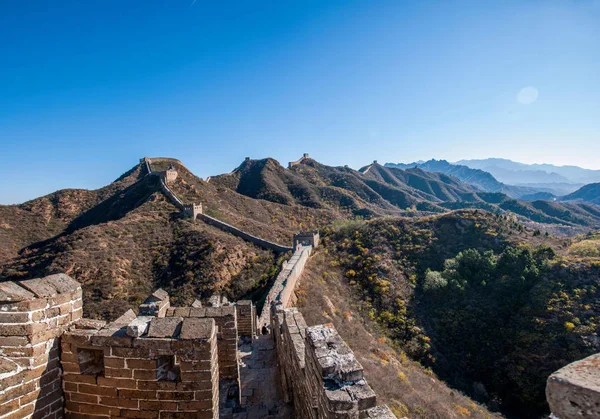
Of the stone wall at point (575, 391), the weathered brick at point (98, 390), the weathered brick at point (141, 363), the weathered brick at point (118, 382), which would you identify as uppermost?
the stone wall at point (575, 391)

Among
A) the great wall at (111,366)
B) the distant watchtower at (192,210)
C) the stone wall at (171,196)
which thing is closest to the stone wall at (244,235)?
the distant watchtower at (192,210)

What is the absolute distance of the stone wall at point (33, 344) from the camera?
270 cm

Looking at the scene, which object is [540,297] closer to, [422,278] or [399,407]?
[422,278]

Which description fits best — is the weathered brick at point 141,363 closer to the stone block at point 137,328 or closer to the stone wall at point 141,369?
the stone wall at point 141,369

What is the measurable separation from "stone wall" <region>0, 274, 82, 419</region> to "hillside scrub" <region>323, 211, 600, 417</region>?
16.0 meters

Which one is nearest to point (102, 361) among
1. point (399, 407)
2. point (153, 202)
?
point (399, 407)

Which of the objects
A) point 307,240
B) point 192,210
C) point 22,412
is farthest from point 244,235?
point 22,412

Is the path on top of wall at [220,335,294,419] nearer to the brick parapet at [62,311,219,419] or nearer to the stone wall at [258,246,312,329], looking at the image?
the stone wall at [258,246,312,329]

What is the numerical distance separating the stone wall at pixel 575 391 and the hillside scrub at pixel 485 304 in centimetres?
1628

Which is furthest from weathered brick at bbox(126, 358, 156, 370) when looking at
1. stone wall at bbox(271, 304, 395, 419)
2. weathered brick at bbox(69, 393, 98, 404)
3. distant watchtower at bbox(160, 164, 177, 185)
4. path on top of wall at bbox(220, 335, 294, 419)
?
distant watchtower at bbox(160, 164, 177, 185)

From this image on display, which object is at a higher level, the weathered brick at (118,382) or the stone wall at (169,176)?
the stone wall at (169,176)

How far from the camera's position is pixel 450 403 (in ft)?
33.6

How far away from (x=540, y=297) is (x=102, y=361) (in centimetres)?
2187

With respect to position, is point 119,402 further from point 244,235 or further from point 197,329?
point 244,235
